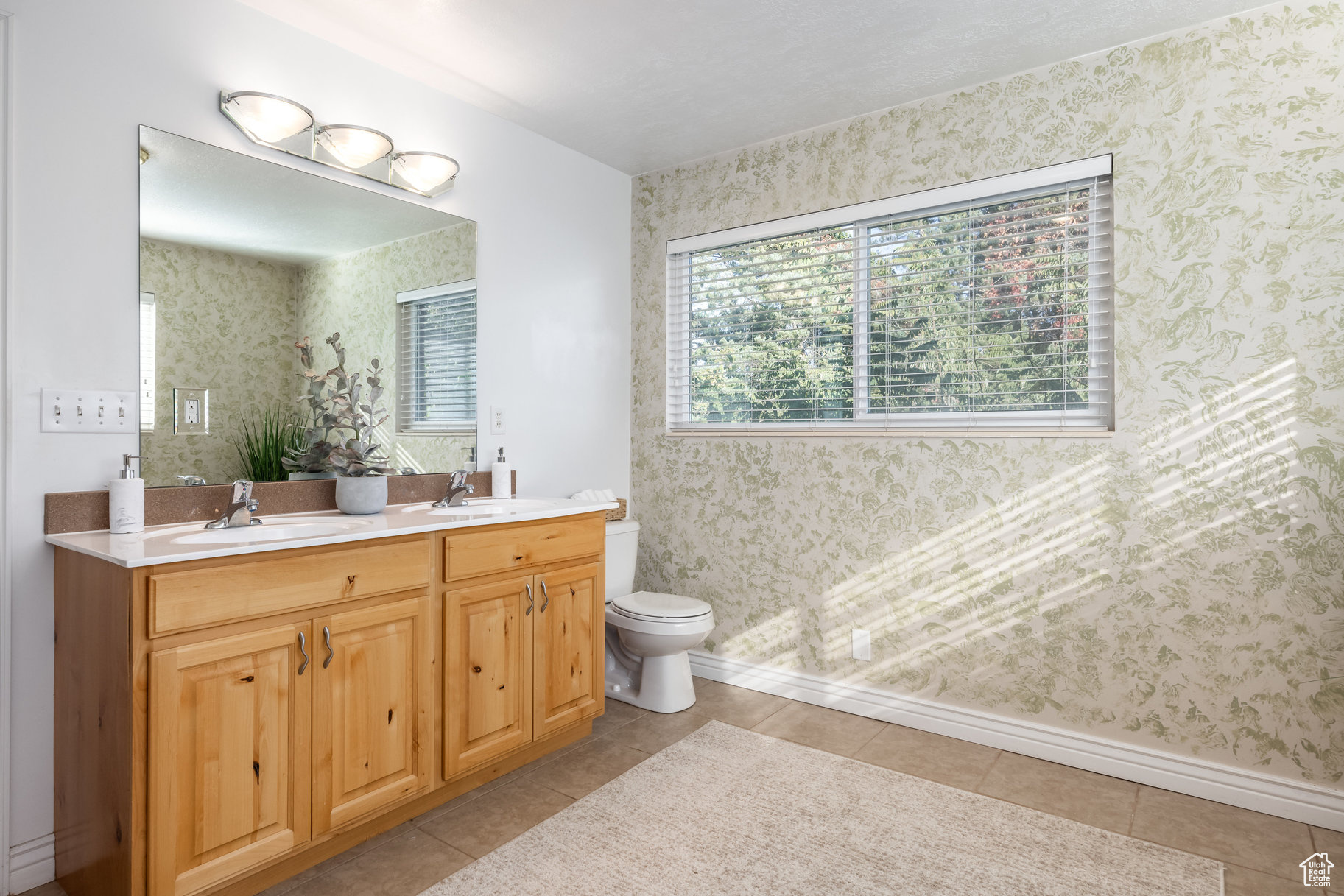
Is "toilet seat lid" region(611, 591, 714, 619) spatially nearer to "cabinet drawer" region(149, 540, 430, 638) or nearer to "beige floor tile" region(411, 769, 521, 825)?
"beige floor tile" region(411, 769, 521, 825)

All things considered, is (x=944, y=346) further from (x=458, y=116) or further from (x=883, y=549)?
(x=458, y=116)

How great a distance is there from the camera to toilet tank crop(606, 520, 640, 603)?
313cm

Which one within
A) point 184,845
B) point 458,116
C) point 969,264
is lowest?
point 184,845

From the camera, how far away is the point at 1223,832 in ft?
6.63

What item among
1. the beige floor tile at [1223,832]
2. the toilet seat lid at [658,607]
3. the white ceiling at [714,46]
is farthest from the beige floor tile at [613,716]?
the white ceiling at [714,46]

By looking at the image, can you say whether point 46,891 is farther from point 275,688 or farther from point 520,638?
point 520,638

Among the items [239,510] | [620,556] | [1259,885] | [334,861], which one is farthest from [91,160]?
[1259,885]

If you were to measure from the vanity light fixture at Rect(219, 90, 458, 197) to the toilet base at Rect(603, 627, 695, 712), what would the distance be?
6.70ft

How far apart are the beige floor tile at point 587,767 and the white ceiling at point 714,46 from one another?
2.29 meters

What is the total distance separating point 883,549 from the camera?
112 inches

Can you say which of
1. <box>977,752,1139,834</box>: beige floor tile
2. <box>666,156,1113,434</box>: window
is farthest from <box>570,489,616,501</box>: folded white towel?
<box>977,752,1139,834</box>: beige floor tile

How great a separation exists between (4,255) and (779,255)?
259 centimetres

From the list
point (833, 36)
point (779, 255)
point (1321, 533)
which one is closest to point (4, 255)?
point (833, 36)

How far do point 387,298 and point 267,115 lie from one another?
2.06 ft
